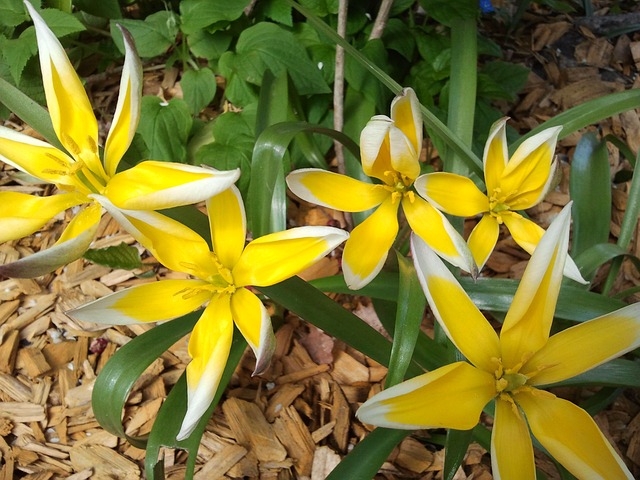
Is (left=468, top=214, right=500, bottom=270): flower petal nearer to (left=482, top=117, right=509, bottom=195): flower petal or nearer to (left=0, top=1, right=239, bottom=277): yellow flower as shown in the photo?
(left=482, top=117, right=509, bottom=195): flower petal

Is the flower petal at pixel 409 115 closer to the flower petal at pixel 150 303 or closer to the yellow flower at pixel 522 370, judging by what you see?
the yellow flower at pixel 522 370

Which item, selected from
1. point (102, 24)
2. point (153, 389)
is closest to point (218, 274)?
point (153, 389)

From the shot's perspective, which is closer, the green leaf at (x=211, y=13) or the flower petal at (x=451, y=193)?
the flower petal at (x=451, y=193)

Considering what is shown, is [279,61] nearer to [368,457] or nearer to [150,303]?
[150,303]

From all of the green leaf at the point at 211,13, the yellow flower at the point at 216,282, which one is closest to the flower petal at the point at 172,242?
the yellow flower at the point at 216,282

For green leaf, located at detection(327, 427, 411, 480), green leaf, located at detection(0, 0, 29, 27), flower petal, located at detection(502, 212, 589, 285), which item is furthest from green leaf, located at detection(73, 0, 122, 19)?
green leaf, located at detection(327, 427, 411, 480)

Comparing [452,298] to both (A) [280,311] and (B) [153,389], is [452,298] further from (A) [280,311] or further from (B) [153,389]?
(B) [153,389]
